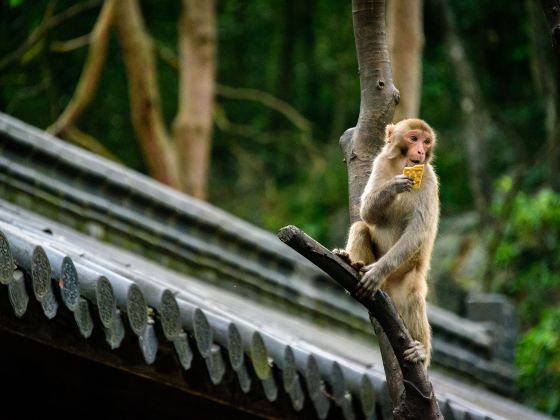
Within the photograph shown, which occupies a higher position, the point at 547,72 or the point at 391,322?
the point at 391,322

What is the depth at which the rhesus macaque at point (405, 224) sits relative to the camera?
4859mm

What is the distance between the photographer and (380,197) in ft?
15.5

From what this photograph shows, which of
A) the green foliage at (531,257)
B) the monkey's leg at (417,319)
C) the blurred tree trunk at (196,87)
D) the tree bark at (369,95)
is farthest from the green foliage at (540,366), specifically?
the tree bark at (369,95)

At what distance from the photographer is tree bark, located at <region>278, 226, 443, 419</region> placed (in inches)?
142

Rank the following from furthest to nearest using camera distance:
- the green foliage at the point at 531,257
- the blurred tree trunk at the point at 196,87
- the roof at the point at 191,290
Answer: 1. the blurred tree trunk at the point at 196,87
2. the green foliage at the point at 531,257
3. the roof at the point at 191,290

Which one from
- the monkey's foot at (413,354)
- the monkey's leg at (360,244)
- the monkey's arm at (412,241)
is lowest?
the monkey's leg at (360,244)

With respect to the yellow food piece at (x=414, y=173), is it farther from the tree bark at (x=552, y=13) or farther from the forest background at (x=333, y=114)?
the forest background at (x=333, y=114)

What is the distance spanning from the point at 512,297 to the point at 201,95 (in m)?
3.66

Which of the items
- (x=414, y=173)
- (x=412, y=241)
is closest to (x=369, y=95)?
(x=414, y=173)

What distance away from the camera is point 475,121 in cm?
1384

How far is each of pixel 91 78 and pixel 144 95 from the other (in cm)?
56

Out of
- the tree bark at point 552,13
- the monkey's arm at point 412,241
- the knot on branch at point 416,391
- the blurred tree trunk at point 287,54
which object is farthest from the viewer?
the blurred tree trunk at point 287,54

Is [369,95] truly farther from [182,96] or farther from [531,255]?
[182,96]

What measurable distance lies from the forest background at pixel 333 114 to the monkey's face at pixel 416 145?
5153mm
